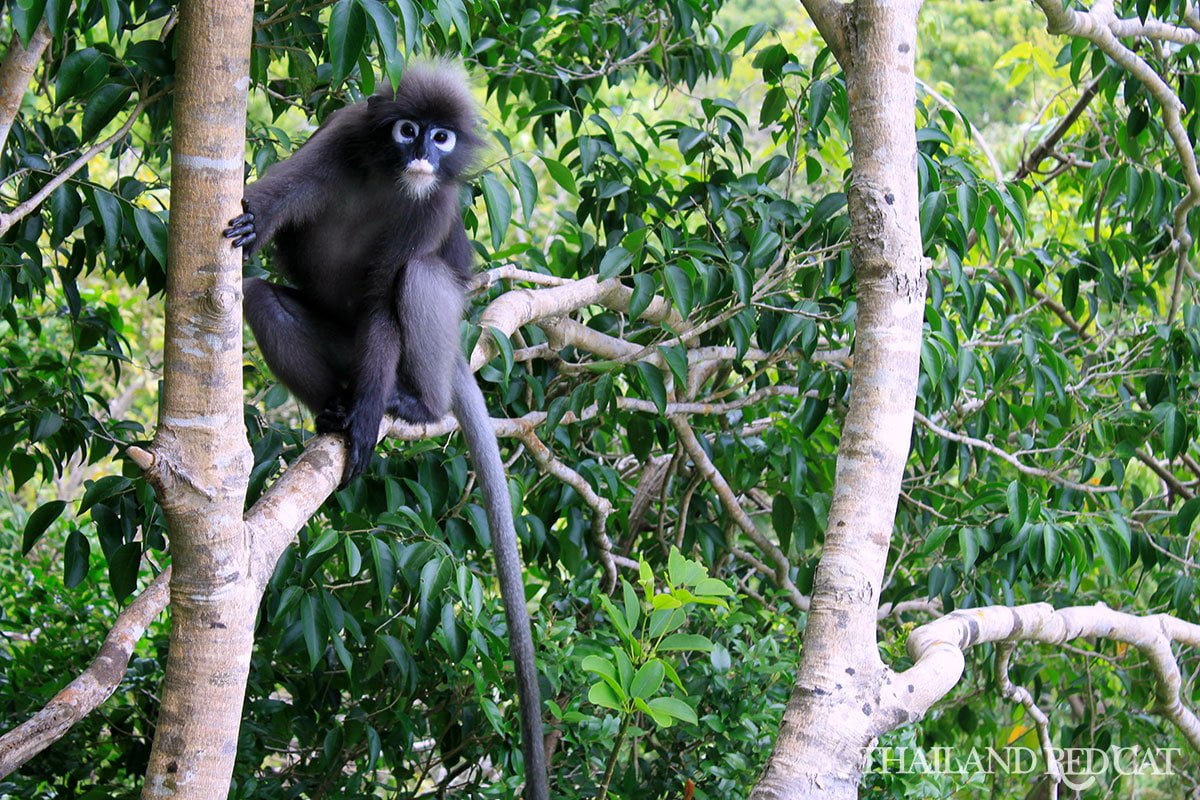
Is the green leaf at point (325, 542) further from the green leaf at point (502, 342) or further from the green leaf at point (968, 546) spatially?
the green leaf at point (968, 546)

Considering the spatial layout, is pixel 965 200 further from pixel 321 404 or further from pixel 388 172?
pixel 321 404

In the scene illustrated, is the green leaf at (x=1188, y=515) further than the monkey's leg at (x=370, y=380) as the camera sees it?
Yes

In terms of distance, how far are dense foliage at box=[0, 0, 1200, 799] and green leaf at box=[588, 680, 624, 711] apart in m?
0.02

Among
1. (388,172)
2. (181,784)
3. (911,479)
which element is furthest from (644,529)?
(181,784)

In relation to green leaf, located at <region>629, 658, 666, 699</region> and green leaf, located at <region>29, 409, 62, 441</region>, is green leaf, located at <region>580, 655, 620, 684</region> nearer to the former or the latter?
green leaf, located at <region>629, 658, 666, 699</region>

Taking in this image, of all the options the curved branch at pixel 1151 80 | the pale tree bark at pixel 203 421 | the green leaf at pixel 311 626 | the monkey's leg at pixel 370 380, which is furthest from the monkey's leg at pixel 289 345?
the curved branch at pixel 1151 80

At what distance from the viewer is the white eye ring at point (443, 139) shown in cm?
306

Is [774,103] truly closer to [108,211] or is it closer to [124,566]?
[108,211]

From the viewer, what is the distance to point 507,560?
8.72 ft

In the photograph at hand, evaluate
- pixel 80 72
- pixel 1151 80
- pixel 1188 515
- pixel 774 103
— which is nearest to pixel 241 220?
pixel 80 72

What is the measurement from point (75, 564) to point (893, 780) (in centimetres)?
197

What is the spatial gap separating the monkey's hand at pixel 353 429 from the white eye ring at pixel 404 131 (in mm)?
745

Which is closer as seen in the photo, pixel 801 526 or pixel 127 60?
pixel 127 60

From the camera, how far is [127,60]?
229 centimetres
